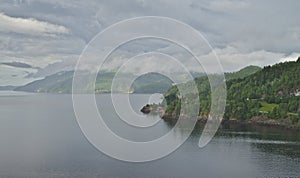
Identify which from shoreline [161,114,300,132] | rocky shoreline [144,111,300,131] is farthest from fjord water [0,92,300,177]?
rocky shoreline [144,111,300,131]

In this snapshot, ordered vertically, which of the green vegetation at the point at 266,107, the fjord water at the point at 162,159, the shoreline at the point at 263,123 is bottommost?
the fjord water at the point at 162,159

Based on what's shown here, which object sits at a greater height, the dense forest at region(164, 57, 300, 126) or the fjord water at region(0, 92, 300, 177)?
the dense forest at region(164, 57, 300, 126)

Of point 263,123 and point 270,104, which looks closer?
point 263,123

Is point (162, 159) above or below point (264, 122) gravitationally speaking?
below

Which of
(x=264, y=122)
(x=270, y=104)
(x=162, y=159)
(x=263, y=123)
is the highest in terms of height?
(x=270, y=104)

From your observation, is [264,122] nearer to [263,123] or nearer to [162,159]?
[263,123]

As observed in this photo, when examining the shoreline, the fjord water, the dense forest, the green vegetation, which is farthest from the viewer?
the green vegetation

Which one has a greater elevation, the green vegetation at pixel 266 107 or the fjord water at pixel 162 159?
the green vegetation at pixel 266 107

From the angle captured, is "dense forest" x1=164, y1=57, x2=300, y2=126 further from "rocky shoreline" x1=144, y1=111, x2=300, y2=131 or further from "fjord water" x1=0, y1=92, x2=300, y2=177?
"fjord water" x1=0, y1=92, x2=300, y2=177

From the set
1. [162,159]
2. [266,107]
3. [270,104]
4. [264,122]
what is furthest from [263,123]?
[162,159]

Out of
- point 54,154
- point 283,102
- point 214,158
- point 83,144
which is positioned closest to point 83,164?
point 54,154

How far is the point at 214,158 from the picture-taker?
89125 millimetres

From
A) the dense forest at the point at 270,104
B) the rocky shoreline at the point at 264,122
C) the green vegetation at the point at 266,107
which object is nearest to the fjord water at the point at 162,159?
the rocky shoreline at the point at 264,122

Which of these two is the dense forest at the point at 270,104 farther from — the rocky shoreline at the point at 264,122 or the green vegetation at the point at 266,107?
the rocky shoreline at the point at 264,122
